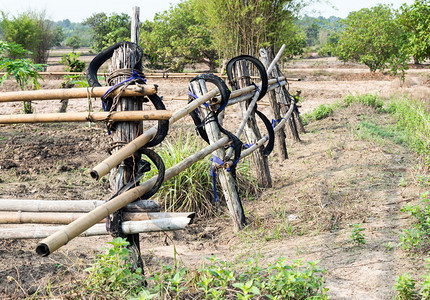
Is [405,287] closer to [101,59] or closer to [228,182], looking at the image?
[228,182]

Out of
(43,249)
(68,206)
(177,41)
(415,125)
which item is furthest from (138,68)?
(177,41)

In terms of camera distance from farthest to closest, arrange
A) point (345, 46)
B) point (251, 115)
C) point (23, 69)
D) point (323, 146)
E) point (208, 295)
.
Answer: point (345, 46) < point (323, 146) < point (23, 69) < point (251, 115) < point (208, 295)

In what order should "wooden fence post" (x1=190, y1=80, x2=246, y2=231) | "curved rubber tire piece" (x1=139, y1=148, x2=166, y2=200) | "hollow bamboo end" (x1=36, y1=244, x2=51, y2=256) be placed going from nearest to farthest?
1. "hollow bamboo end" (x1=36, y1=244, x2=51, y2=256)
2. "curved rubber tire piece" (x1=139, y1=148, x2=166, y2=200)
3. "wooden fence post" (x1=190, y1=80, x2=246, y2=231)

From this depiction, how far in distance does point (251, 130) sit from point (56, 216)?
278 cm

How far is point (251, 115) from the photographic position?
4984 mm

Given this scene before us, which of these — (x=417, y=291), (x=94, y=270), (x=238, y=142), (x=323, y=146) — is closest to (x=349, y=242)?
(x=417, y=291)

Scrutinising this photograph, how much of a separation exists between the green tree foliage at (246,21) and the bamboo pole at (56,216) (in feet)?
30.2

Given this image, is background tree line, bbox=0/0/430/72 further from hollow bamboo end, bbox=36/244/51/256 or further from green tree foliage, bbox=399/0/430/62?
hollow bamboo end, bbox=36/244/51/256

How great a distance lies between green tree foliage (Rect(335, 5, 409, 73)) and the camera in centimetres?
1734

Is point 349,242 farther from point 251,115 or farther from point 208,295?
point 251,115

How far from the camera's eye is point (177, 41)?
680 inches

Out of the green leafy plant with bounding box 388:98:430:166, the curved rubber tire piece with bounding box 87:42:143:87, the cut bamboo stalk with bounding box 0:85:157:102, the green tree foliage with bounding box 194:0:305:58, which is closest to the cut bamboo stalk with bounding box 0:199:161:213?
the cut bamboo stalk with bounding box 0:85:157:102

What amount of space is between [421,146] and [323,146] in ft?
5.36

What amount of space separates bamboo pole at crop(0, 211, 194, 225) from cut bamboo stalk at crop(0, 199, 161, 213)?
0.03 m
